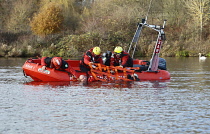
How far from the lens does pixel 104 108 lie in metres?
13.5

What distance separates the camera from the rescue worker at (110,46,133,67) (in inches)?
817

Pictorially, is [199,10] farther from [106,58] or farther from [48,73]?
[48,73]

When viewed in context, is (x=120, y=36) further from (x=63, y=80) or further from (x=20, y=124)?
(x=20, y=124)

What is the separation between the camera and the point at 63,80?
2020 cm

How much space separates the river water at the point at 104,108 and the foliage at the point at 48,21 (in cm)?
3027

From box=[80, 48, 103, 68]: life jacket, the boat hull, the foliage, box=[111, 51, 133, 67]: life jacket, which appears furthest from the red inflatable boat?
the foliage

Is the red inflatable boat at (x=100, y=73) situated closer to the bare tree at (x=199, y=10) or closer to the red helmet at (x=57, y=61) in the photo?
the red helmet at (x=57, y=61)

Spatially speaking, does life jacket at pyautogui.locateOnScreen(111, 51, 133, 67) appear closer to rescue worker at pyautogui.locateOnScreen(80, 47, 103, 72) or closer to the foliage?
rescue worker at pyautogui.locateOnScreen(80, 47, 103, 72)

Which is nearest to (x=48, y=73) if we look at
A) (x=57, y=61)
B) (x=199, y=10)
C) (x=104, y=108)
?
(x=57, y=61)

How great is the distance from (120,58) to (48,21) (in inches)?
1185

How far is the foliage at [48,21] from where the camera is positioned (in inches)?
1956

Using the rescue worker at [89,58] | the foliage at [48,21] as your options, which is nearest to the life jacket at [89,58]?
the rescue worker at [89,58]

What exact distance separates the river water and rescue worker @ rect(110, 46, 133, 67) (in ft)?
4.24

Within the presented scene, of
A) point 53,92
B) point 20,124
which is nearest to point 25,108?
point 20,124
